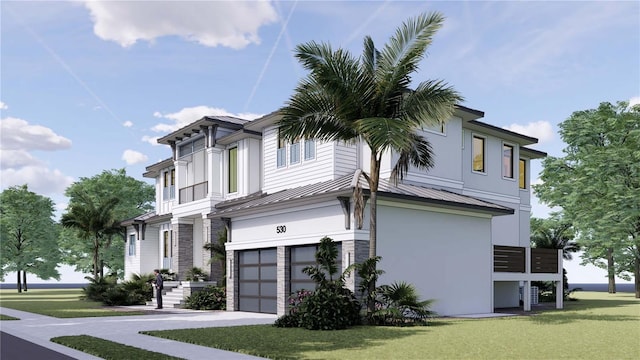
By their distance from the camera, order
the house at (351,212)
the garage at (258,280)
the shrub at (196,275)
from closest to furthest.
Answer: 1. the house at (351,212)
2. the garage at (258,280)
3. the shrub at (196,275)

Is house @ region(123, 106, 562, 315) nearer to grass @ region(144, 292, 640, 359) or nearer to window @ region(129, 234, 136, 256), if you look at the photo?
grass @ region(144, 292, 640, 359)

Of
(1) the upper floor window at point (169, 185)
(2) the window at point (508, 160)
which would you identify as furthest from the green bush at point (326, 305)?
(1) the upper floor window at point (169, 185)

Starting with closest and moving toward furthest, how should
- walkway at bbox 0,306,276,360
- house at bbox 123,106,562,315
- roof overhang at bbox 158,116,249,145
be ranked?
walkway at bbox 0,306,276,360, house at bbox 123,106,562,315, roof overhang at bbox 158,116,249,145

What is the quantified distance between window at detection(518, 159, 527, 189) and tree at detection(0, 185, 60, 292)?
49389 mm

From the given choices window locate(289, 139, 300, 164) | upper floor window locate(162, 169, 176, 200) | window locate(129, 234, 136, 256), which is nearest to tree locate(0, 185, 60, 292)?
window locate(129, 234, 136, 256)

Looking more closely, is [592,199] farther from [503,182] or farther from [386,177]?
[386,177]

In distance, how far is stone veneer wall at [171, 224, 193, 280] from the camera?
34.6 meters

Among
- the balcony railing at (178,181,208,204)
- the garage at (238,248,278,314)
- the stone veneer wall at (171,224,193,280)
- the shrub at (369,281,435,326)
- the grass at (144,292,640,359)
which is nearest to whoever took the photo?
the grass at (144,292,640,359)

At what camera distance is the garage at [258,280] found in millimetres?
25719

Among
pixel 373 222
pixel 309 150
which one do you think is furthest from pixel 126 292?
pixel 373 222

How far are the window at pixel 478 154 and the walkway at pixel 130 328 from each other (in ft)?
41.9

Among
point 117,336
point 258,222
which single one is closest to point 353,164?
point 258,222

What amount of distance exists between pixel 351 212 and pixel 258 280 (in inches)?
268

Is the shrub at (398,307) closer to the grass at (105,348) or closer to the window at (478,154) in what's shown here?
the grass at (105,348)
